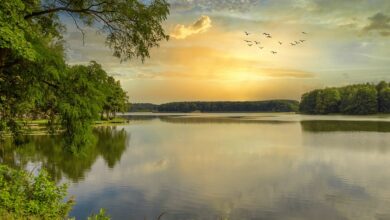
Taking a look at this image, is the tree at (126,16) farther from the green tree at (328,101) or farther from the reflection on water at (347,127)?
the green tree at (328,101)

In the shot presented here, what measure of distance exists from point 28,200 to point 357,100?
6774 inches

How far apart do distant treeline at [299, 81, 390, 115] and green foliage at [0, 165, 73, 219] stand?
16804 cm

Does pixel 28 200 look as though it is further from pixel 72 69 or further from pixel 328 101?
pixel 328 101

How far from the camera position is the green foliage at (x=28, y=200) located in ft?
39.9

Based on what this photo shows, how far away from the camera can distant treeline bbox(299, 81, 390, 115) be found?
537 feet

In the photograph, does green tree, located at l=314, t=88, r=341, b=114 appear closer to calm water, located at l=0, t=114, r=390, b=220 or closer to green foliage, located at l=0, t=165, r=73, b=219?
calm water, located at l=0, t=114, r=390, b=220

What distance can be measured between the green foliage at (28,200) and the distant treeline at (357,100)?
168045mm

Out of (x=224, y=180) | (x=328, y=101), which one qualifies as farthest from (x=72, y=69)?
(x=328, y=101)

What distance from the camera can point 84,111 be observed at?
13.8m

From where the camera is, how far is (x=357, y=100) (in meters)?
168

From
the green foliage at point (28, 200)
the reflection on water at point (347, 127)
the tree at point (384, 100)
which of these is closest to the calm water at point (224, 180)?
the green foliage at point (28, 200)

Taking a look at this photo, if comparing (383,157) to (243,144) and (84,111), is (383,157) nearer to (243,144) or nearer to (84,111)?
(243,144)

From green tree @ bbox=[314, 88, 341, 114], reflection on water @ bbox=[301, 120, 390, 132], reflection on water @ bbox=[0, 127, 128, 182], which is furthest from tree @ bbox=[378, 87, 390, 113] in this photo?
reflection on water @ bbox=[0, 127, 128, 182]

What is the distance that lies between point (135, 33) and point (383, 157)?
32100mm
